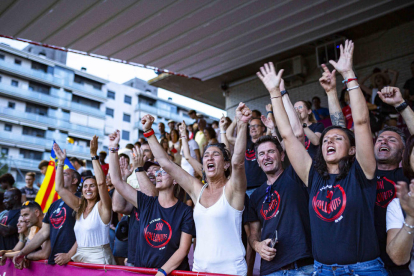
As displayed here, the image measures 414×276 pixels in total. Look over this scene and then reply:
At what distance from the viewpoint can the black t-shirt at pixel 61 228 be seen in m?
4.33

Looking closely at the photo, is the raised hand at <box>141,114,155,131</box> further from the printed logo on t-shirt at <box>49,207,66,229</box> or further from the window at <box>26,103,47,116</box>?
the window at <box>26,103,47,116</box>

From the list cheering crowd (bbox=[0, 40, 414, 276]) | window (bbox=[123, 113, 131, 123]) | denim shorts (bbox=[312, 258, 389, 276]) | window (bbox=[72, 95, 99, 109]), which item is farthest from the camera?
window (bbox=[123, 113, 131, 123])

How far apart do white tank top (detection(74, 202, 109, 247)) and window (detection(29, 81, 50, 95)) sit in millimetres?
40369

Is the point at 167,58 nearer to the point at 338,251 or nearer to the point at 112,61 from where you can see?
the point at 112,61

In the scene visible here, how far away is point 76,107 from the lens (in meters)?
43.4

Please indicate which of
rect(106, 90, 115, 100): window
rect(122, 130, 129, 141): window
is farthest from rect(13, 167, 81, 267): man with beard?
rect(106, 90, 115, 100): window

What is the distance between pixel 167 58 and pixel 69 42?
2.22 meters

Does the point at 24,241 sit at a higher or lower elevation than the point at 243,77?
lower

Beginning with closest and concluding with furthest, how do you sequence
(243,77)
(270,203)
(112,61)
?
(270,203)
(112,61)
(243,77)

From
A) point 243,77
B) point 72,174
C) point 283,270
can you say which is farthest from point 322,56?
point 283,270

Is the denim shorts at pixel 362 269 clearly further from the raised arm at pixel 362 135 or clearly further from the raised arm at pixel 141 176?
the raised arm at pixel 141 176

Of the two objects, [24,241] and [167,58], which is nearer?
[24,241]

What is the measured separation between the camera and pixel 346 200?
7.68 ft

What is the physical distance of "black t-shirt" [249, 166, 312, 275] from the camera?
2697 millimetres
